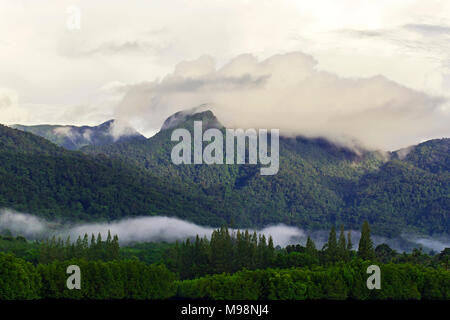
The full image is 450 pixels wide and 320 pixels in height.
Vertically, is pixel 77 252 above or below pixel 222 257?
above

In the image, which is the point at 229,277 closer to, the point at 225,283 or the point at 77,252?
the point at 225,283

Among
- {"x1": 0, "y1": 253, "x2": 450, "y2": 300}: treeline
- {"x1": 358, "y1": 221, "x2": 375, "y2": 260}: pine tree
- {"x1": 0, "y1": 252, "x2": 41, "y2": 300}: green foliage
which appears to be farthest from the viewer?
{"x1": 358, "y1": 221, "x2": 375, "y2": 260}: pine tree

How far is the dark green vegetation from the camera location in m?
142

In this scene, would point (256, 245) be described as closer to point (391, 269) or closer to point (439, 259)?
point (391, 269)

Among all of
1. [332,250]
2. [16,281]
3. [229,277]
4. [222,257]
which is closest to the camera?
[16,281]

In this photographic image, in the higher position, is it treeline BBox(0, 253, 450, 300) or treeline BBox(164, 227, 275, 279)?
treeline BBox(164, 227, 275, 279)

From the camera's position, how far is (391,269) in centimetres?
15538

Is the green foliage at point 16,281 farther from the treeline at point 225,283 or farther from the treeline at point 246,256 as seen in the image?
the treeline at point 246,256

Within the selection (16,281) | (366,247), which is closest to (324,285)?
(366,247)

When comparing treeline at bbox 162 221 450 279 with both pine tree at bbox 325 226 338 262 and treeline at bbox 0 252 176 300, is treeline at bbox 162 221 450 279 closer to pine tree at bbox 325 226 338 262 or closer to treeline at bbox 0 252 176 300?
pine tree at bbox 325 226 338 262

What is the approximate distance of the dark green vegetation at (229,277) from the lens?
141500mm

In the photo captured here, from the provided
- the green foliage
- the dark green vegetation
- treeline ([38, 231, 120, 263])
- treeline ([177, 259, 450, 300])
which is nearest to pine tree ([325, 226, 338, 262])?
the dark green vegetation

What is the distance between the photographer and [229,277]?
506 ft
